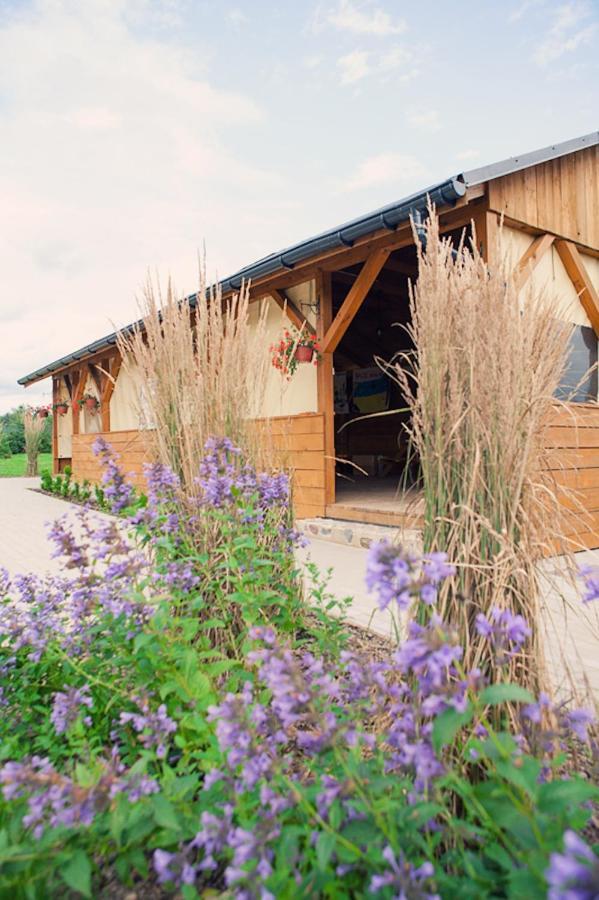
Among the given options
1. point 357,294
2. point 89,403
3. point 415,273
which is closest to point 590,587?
point 357,294

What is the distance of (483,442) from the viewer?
120 cm

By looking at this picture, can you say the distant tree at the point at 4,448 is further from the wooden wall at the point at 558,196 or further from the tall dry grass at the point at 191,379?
the tall dry grass at the point at 191,379

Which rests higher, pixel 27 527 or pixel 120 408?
pixel 120 408

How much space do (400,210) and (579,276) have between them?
6.52 ft

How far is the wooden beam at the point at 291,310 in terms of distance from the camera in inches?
216

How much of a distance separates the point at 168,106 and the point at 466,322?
901cm

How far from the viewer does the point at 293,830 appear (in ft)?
2.48

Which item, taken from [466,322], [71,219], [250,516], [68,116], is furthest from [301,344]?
[71,219]

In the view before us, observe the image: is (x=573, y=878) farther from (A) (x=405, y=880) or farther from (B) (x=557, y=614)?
(B) (x=557, y=614)

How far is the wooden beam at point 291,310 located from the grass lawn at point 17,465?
8.94 m

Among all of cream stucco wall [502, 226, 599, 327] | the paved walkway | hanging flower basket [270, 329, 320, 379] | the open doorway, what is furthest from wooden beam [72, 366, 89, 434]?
cream stucco wall [502, 226, 599, 327]

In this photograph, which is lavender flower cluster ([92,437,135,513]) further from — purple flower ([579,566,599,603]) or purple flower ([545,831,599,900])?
purple flower ([545,831,599,900])

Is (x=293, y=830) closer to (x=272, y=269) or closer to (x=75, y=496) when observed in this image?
(x=272, y=269)

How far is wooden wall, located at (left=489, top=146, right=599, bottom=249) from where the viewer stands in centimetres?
411
